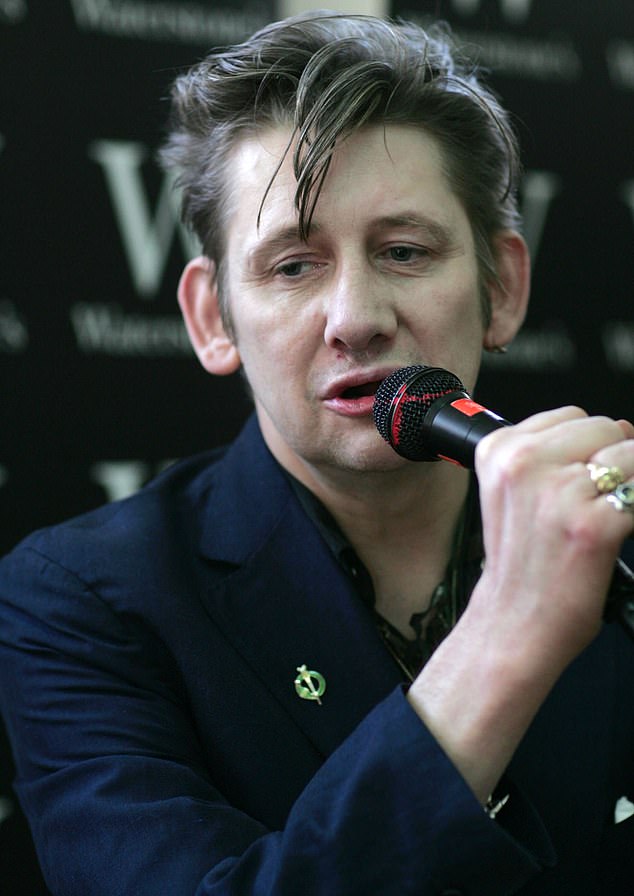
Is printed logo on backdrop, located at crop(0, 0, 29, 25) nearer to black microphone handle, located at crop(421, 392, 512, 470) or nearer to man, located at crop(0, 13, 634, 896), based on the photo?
man, located at crop(0, 13, 634, 896)

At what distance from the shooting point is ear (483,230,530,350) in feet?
6.54

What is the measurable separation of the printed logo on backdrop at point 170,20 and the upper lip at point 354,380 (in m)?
1.24

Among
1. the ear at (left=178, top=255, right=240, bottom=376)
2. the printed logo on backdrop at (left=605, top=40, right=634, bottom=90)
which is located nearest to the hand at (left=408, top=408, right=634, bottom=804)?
the ear at (left=178, top=255, right=240, bottom=376)

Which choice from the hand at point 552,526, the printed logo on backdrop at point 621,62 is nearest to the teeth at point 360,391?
the hand at point 552,526

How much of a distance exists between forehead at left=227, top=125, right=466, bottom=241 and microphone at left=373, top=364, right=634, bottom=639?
38 centimetres

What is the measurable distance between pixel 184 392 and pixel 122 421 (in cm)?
17

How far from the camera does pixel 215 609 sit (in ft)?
5.80

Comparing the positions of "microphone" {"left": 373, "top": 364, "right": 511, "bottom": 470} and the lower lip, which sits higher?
"microphone" {"left": 373, "top": 364, "right": 511, "bottom": 470}

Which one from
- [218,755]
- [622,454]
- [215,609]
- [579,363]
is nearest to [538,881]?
[218,755]

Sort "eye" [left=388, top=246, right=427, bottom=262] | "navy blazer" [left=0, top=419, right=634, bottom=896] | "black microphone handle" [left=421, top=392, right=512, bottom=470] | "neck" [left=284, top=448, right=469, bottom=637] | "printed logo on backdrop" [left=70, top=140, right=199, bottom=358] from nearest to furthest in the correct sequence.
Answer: "black microphone handle" [left=421, top=392, right=512, bottom=470], "navy blazer" [left=0, top=419, right=634, bottom=896], "eye" [left=388, top=246, right=427, bottom=262], "neck" [left=284, top=448, right=469, bottom=637], "printed logo on backdrop" [left=70, top=140, right=199, bottom=358]

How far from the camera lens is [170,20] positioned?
251 centimetres

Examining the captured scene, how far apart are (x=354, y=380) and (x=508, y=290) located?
0.55 m

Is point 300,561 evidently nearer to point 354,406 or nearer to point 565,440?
point 354,406

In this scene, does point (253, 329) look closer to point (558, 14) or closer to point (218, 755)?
point (218, 755)
